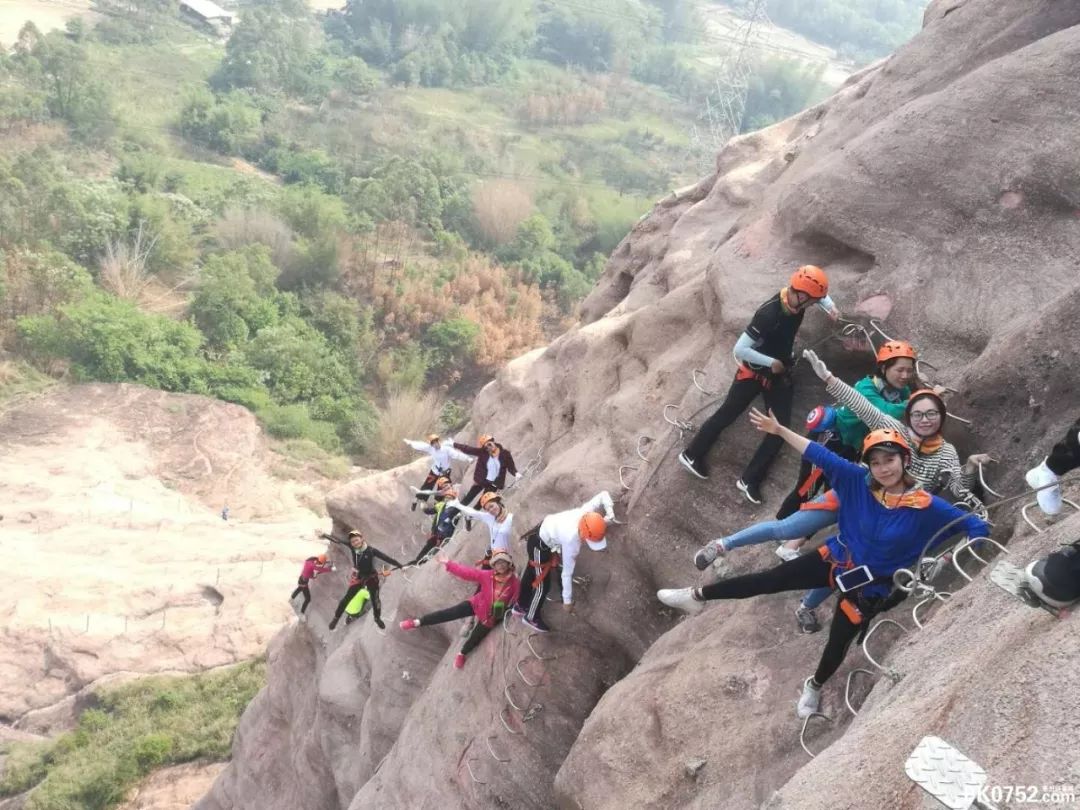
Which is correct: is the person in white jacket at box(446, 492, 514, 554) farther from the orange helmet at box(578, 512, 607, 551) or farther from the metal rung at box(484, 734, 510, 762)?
the metal rung at box(484, 734, 510, 762)

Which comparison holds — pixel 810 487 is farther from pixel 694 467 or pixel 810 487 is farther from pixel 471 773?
pixel 471 773

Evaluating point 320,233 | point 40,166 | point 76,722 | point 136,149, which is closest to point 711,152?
point 320,233

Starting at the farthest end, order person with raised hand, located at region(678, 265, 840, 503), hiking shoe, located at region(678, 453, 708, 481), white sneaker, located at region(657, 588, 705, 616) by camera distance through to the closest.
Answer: hiking shoe, located at region(678, 453, 708, 481) < person with raised hand, located at region(678, 265, 840, 503) < white sneaker, located at region(657, 588, 705, 616)

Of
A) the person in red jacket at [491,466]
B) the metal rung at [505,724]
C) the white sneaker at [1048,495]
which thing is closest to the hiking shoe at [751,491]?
the white sneaker at [1048,495]

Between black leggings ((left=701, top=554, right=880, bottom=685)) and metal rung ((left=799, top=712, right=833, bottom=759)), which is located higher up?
black leggings ((left=701, top=554, right=880, bottom=685))

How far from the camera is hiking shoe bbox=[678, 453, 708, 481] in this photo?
25.0 feet

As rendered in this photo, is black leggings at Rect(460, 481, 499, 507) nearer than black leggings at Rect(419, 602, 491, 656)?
No

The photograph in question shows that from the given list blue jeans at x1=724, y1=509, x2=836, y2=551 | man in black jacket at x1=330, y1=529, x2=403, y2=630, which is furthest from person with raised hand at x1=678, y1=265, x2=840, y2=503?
man in black jacket at x1=330, y1=529, x2=403, y2=630

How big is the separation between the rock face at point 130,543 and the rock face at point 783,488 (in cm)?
1107

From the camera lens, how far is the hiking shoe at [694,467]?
25.0 ft

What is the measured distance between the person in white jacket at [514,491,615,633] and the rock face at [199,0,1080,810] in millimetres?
228

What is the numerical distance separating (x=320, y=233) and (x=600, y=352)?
123 ft

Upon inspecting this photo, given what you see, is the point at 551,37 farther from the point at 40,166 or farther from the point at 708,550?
the point at 708,550

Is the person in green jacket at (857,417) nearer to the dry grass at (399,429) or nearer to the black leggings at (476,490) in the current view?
the black leggings at (476,490)
